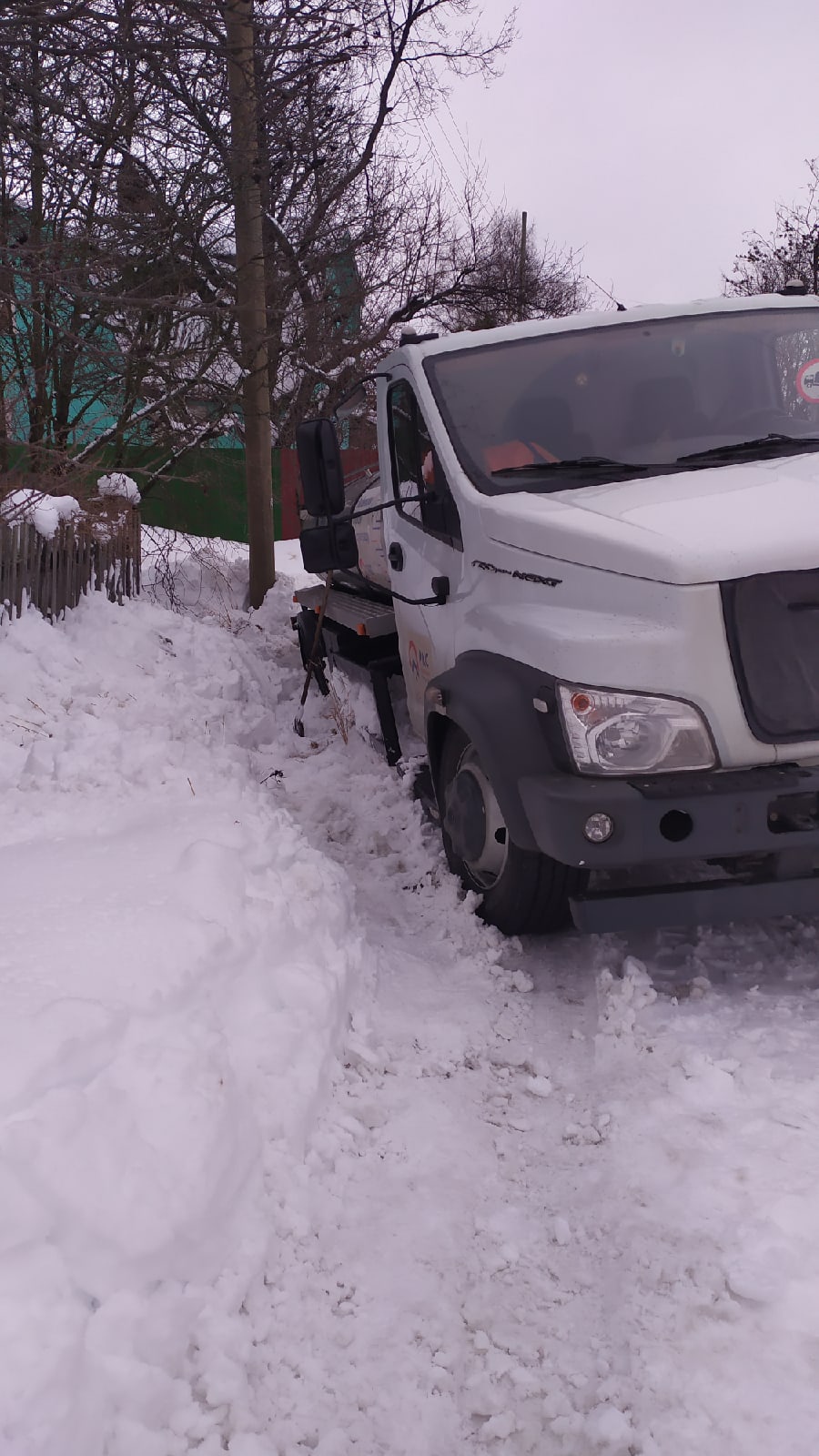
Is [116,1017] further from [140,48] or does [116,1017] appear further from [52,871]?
[140,48]

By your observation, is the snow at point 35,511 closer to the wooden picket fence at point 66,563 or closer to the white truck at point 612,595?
the wooden picket fence at point 66,563

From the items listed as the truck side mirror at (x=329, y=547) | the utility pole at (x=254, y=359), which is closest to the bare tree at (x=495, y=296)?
the utility pole at (x=254, y=359)

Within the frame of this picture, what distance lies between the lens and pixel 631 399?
15.0 feet

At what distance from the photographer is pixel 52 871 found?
4.12 metres

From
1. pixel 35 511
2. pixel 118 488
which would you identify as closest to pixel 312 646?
pixel 35 511

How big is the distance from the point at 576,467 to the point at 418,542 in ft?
3.44

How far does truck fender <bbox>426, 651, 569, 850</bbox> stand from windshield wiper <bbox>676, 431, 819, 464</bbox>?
1.16 m

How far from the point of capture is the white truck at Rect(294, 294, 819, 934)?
3.34 meters

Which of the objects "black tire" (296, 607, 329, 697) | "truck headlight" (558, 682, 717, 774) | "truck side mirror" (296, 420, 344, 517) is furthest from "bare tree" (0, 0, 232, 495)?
"truck headlight" (558, 682, 717, 774)

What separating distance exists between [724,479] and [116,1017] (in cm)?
275

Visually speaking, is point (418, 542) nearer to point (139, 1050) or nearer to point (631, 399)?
point (631, 399)

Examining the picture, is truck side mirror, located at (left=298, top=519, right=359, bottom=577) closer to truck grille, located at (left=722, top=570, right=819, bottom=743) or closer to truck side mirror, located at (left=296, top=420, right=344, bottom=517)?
truck side mirror, located at (left=296, top=420, right=344, bottom=517)

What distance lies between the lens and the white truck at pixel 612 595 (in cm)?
334

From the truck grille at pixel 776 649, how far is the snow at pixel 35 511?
4.83 metres
